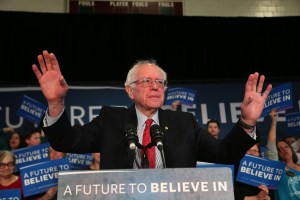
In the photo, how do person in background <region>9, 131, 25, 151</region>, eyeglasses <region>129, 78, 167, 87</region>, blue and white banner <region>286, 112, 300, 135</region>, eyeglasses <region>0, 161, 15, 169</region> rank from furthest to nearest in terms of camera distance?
blue and white banner <region>286, 112, 300, 135</region>, person in background <region>9, 131, 25, 151</region>, eyeglasses <region>0, 161, 15, 169</region>, eyeglasses <region>129, 78, 167, 87</region>

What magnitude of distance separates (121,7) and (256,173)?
244 centimetres

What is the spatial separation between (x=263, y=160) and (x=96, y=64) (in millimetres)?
2044

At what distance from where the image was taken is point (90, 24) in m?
4.34

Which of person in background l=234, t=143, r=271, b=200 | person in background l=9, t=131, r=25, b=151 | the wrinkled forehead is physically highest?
the wrinkled forehead

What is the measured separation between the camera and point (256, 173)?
360 centimetres

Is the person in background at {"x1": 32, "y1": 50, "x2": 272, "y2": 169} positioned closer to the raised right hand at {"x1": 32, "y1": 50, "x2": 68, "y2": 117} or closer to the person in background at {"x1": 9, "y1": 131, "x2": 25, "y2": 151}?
the raised right hand at {"x1": 32, "y1": 50, "x2": 68, "y2": 117}

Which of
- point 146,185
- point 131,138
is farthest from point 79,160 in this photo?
point 146,185

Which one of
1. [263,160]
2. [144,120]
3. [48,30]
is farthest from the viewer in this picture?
[48,30]

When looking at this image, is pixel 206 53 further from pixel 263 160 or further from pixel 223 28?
pixel 263 160

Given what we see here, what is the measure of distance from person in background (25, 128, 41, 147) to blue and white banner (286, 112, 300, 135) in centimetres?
247

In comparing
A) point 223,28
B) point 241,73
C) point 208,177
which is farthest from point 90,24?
point 208,177

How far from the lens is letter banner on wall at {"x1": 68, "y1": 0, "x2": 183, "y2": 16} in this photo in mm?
4562

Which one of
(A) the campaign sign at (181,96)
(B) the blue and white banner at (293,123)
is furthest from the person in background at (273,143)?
(A) the campaign sign at (181,96)

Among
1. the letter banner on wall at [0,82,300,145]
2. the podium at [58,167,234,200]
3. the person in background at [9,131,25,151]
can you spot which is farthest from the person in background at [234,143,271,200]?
the podium at [58,167,234,200]
